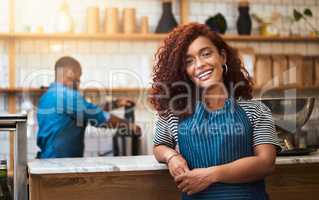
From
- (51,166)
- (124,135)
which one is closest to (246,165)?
(51,166)

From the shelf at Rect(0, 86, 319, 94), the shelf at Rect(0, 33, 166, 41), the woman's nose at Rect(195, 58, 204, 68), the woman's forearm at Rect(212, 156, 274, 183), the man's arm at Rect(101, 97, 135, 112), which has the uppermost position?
the shelf at Rect(0, 33, 166, 41)

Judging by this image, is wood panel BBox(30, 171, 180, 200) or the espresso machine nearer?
wood panel BBox(30, 171, 180, 200)

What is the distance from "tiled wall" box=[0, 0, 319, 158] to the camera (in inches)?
173

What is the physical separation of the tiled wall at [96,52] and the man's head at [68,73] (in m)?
0.51

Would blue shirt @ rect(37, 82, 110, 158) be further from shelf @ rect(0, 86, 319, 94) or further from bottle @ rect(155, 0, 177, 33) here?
bottle @ rect(155, 0, 177, 33)

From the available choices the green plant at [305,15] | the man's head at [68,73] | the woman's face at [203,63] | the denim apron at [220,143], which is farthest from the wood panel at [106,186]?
the green plant at [305,15]

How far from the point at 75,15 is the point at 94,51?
37cm

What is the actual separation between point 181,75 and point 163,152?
282mm

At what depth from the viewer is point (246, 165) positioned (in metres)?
1.58

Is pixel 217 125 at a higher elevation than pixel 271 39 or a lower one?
lower

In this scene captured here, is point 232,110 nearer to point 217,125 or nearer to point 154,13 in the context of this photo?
point 217,125

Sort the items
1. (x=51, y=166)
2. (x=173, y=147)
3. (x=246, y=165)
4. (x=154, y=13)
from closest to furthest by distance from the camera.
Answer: (x=246, y=165) < (x=173, y=147) < (x=51, y=166) < (x=154, y=13)

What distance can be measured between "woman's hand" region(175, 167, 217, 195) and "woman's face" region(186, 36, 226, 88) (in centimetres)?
30

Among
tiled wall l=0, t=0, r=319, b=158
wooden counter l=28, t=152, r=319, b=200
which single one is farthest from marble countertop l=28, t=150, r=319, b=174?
tiled wall l=0, t=0, r=319, b=158
